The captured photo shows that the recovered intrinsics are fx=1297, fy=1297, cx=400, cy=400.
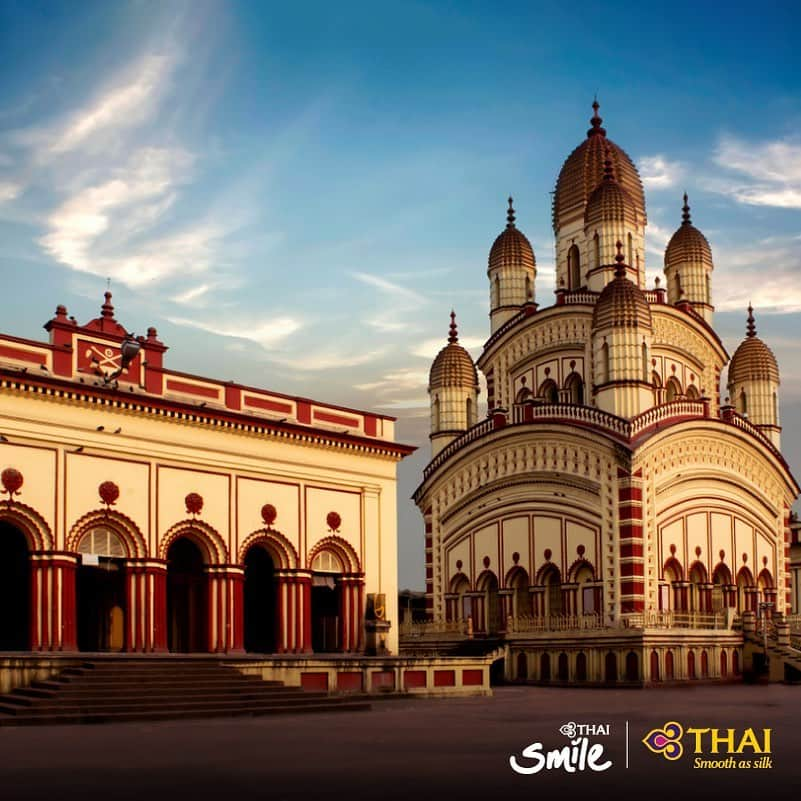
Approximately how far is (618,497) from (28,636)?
76.1 feet

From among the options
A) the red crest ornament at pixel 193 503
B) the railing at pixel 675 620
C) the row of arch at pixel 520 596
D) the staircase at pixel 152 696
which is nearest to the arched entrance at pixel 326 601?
the red crest ornament at pixel 193 503

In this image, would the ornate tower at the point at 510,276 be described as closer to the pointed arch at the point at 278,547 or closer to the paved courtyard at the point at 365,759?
the pointed arch at the point at 278,547

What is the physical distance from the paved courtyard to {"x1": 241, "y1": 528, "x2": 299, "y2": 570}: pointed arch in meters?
7.63

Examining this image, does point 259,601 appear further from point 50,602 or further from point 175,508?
point 50,602

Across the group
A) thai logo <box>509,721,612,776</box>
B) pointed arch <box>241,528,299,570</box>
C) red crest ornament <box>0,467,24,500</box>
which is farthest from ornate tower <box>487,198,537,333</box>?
thai logo <box>509,721,612,776</box>

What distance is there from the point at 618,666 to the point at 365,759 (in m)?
27.4

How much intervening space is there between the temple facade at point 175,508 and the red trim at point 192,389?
4 centimetres

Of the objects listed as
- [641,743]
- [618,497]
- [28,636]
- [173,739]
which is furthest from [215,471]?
[618,497]

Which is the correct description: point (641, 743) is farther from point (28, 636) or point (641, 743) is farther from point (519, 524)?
point (519, 524)

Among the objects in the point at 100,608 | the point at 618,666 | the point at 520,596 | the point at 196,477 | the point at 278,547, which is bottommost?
the point at 618,666

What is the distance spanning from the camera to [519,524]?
4884 centimetres

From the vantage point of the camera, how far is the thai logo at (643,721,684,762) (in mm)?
16797

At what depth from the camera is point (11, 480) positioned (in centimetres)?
2703

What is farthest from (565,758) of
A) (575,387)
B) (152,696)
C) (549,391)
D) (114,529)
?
(549,391)
